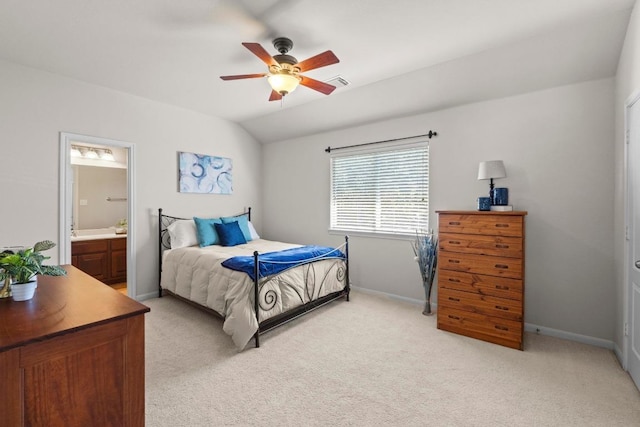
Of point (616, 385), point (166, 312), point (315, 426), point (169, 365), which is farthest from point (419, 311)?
point (166, 312)

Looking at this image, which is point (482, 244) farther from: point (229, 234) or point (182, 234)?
point (182, 234)

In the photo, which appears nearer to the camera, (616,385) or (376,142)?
(616,385)

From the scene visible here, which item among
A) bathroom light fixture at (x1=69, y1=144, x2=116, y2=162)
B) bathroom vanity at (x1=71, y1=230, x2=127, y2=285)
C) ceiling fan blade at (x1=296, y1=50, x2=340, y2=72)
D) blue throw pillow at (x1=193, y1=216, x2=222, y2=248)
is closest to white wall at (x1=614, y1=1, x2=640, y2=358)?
ceiling fan blade at (x1=296, y1=50, x2=340, y2=72)

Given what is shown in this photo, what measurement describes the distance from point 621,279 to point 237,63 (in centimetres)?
398

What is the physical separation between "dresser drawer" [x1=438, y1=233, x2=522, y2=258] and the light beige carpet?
0.85 metres

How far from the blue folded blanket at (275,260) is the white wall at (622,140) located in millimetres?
2660

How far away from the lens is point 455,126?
3473 mm

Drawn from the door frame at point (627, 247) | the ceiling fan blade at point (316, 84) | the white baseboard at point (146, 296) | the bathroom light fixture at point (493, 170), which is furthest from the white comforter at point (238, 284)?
the door frame at point (627, 247)

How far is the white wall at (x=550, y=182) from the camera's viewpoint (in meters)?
2.71

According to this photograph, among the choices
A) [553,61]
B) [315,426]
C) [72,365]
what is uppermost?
[553,61]

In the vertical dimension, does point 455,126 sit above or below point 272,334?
above

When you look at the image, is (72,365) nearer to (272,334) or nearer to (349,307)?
(272,334)

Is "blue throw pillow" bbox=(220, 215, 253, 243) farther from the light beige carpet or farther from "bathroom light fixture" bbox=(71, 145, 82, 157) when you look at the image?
"bathroom light fixture" bbox=(71, 145, 82, 157)

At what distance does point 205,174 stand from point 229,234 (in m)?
1.15
